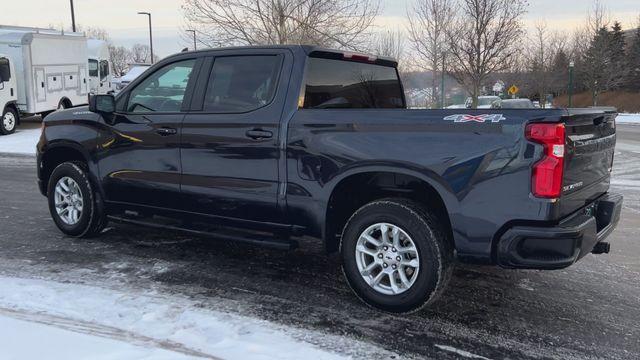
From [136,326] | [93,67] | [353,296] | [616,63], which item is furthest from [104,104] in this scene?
[616,63]

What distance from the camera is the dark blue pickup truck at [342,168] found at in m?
3.54

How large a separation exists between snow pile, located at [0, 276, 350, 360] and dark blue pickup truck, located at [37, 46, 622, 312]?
2.77 feet

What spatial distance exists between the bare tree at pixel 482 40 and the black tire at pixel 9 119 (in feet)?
50.7

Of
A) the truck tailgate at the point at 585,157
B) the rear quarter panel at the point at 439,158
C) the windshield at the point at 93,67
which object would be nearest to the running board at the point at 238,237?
the rear quarter panel at the point at 439,158

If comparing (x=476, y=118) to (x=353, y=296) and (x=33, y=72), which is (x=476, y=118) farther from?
(x=33, y=72)

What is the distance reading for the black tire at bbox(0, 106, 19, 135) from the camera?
17672mm

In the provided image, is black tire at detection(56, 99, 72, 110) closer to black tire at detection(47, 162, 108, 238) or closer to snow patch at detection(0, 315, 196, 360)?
black tire at detection(47, 162, 108, 238)

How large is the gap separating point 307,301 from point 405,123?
1522mm

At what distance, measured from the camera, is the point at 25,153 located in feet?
46.0

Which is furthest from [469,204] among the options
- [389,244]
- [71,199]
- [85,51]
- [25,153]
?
[85,51]

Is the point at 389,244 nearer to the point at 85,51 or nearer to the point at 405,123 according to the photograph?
the point at 405,123

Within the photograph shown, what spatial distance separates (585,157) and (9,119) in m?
18.4

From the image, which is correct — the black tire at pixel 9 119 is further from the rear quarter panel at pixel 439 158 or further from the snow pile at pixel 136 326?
the rear quarter panel at pixel 439 158

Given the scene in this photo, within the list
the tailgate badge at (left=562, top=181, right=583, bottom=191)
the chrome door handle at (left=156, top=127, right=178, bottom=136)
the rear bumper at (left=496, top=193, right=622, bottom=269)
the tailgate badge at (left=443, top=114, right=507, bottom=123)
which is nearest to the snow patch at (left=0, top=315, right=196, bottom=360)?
the chrome door handle at (left=156, top=127, right=178, bottom=136)
